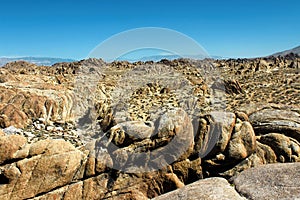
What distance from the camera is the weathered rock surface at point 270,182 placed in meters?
8.51

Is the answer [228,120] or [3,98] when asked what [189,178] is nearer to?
[228,120]

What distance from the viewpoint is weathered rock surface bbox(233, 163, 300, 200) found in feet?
27.9

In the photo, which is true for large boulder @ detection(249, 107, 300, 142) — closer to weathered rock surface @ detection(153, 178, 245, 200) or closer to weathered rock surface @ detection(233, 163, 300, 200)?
weathered rock surface @ detection(233, 163, 300, 200)

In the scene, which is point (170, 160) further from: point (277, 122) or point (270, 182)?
point (277, 122)

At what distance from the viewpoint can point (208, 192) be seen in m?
8.93

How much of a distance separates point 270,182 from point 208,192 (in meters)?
2.13

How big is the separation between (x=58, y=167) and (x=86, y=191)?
60.4 inches

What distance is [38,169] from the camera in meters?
11.3

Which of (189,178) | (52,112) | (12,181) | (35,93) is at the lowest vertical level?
(189,178)

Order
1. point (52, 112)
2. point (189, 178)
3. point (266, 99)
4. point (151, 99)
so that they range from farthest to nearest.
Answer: point (151, 99) → point (266, 99) → point (52, 112) → point (189, 178)

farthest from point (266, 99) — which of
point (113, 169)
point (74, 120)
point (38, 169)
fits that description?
point (38, 169)

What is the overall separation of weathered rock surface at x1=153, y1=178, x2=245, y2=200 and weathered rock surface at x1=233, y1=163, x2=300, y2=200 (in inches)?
16.4

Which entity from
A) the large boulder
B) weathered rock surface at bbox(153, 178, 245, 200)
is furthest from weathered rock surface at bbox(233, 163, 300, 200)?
the large boulder

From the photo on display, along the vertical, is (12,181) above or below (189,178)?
above
